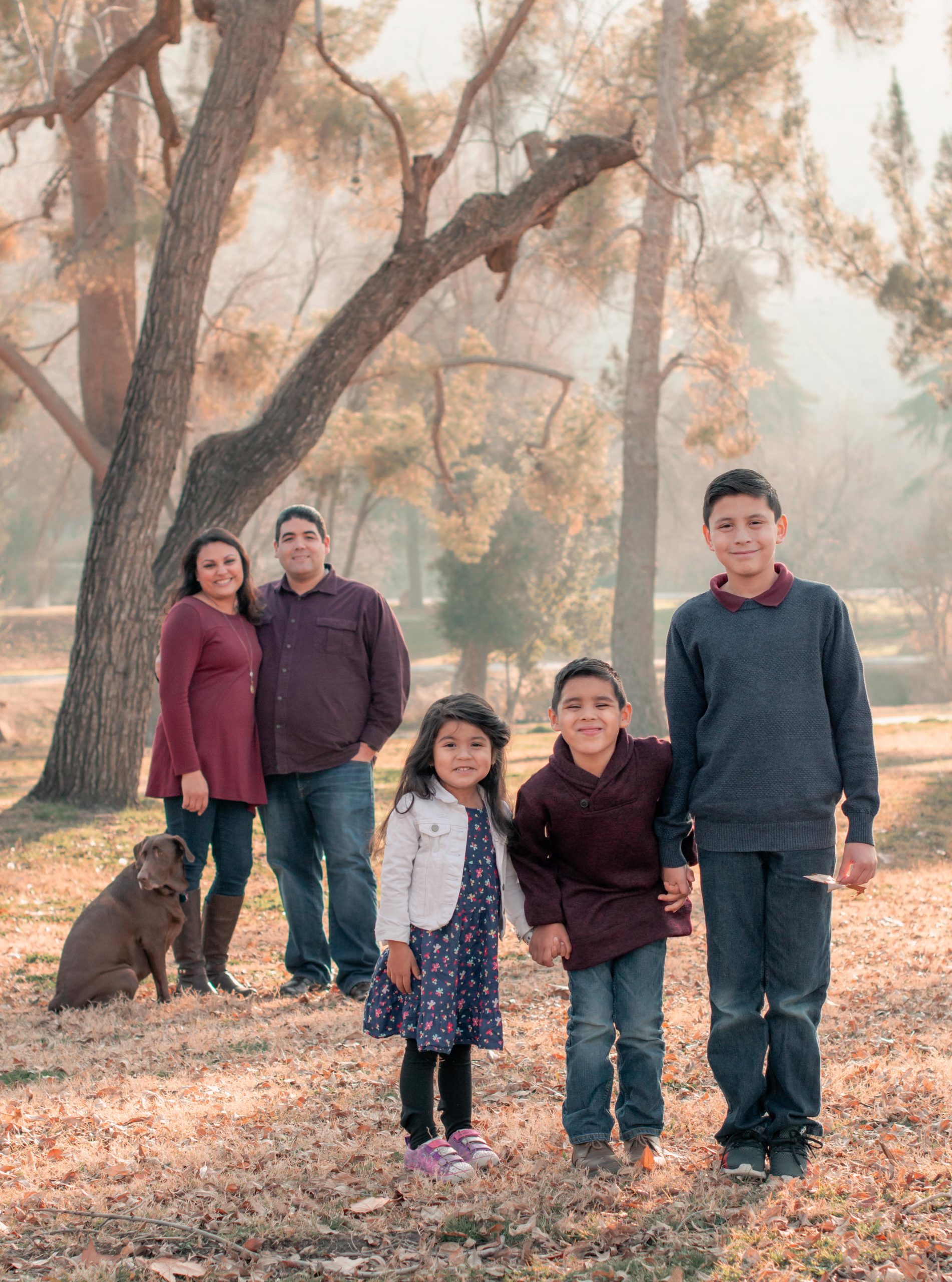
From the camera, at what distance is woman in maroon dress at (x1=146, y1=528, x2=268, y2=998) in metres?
5.15

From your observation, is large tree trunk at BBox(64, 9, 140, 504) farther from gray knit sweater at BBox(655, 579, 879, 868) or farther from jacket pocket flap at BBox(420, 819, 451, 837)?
gray knit sweater at BBox(655, 579, 879, 868)

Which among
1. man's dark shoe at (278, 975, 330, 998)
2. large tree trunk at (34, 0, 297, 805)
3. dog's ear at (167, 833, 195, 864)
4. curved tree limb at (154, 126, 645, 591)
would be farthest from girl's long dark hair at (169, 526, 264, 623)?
large tree trunk at (34, 0, 297, 805)

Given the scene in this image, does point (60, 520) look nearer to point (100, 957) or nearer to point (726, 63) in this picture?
point (726, 63)

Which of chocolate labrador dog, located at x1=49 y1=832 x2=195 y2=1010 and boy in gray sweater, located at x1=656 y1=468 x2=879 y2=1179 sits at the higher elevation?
boy in gray sweater, located at x1=656 y1=468 x2=879 y2=1179

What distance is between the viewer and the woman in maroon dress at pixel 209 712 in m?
5.15

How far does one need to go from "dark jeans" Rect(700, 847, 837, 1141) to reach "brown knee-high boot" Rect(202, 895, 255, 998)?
288 centimetres

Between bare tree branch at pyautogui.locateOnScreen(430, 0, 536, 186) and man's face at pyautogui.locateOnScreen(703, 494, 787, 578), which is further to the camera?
bare tree branch at pyautogui.locateOnScreen(430, 0, 536, 186)

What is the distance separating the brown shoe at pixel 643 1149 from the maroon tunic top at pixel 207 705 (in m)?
2.52

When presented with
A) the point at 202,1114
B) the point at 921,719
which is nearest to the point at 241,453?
the point at 202,1114

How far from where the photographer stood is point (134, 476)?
10.5 metres

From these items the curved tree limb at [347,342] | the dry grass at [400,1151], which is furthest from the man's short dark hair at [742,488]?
the curved tree limb at [347,342]

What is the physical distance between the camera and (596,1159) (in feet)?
10.6

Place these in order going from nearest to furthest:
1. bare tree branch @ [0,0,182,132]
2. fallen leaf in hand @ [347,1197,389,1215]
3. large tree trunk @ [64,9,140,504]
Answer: fallen leaf in hand @ [347,1197,389,1215], bare tree branch @ [0,0,182,132], large tree trunk @ [64,9,140,504]

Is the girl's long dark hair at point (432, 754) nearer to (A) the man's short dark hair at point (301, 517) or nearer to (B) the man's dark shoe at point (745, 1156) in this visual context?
(B) the man's dark shoe at point (745, 1156)
